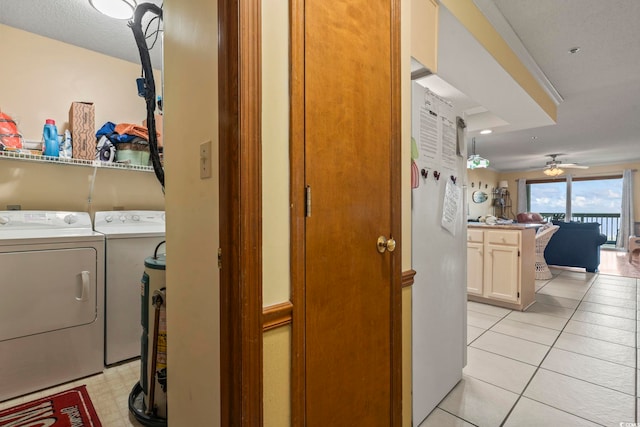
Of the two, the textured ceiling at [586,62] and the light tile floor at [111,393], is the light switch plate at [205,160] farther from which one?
the textured ceiling at [586,62]

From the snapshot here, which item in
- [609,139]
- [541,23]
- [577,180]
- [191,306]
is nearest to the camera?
[191,306]

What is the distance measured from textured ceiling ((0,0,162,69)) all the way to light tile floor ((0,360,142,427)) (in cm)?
252

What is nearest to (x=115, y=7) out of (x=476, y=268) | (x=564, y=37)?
(x=564, y=37)

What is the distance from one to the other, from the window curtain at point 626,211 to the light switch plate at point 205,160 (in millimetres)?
11632

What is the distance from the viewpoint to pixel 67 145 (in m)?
2.43

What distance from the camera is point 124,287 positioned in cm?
222

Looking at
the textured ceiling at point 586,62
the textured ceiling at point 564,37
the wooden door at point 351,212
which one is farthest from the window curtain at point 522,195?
the wooden door at point 351,212

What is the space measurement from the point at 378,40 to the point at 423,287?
1.19 metres

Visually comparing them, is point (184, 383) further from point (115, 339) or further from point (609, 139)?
point (609, 139)

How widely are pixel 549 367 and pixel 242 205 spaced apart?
2.58 meters

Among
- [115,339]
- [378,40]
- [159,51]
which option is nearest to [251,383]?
[378,40]

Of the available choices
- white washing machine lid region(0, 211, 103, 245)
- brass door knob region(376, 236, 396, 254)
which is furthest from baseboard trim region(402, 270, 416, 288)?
white washing machine lid region(0, 211, 103, 245)

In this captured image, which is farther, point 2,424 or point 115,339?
point 115,339

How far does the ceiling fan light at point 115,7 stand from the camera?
6.43ft
